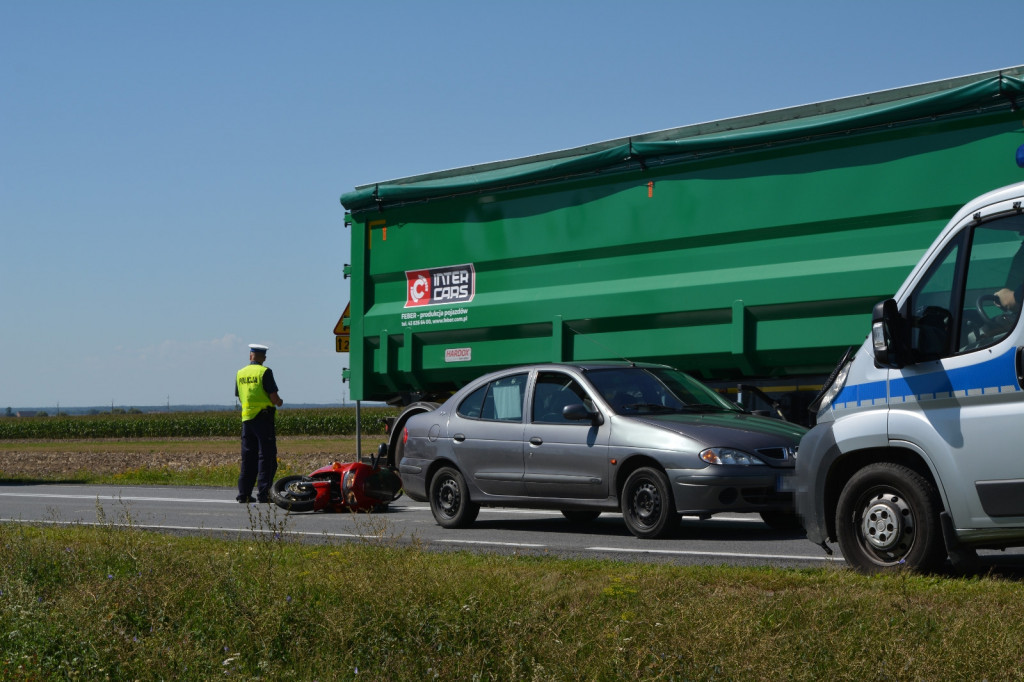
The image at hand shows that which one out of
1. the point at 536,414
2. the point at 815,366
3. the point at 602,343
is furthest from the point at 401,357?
the point at 815,366

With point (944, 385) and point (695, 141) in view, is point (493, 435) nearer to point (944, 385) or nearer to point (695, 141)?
point (695, 141)

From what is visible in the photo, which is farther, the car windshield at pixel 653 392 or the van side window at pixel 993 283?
the car windshield at pixel 653 392

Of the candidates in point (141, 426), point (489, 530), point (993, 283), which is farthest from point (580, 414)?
point (141, 426)

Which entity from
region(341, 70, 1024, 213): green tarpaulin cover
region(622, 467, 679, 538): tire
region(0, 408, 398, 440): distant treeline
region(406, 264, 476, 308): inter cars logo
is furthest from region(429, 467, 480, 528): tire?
region(0, 408, 398, 440): distant treeline

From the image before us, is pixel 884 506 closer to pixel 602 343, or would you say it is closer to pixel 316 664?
pixel 316 664

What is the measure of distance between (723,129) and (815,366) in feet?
8.20

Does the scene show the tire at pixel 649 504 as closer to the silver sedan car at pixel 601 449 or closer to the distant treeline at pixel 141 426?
the silver sedan car at pixel 601 449

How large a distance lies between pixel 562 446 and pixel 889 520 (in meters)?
4.00

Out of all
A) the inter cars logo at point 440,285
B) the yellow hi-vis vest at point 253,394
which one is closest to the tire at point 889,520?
the inter cars logo at point 440,285

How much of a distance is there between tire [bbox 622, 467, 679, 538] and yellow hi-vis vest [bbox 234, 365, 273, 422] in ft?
22.7

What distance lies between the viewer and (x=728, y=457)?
32.4 ft

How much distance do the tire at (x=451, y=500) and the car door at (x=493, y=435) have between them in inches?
7.0

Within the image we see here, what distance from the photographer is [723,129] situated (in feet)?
40.3

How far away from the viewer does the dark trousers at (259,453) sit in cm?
1564
